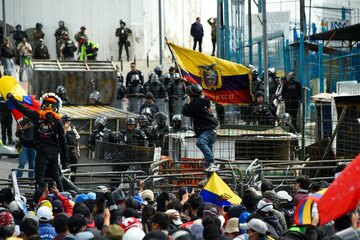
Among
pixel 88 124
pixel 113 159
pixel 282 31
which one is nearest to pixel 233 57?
pixel 282 31

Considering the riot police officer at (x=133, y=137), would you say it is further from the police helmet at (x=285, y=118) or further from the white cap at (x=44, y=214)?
the white cap at (x=44, y=214)

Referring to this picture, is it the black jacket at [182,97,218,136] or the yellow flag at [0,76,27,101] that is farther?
the black jacket at [182,97,218,136]

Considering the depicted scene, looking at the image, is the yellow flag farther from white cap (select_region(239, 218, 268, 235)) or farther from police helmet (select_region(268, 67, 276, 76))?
police helmet (select_region(268, 67, 276, 76))

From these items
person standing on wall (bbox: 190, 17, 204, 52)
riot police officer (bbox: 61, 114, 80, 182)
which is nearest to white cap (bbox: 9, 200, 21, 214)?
riot police officer (bbox: 61, 114, 80, 182)

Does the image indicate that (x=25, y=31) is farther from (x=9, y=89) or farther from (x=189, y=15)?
(x=9, y=89)

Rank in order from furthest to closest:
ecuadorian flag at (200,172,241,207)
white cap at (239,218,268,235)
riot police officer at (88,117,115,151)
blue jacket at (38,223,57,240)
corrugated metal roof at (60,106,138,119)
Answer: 1. corrugated metal roof at (60,106,138,119)
2. riot police officer at (88,117,115,151)
3. ecuadorian flag at (200,172,241,207)
4. blue jacket at (38,223,57,240)
5. white cap at (239,218,268,235)

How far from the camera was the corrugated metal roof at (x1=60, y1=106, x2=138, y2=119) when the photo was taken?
33.0 meters

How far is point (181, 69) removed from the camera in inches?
1021

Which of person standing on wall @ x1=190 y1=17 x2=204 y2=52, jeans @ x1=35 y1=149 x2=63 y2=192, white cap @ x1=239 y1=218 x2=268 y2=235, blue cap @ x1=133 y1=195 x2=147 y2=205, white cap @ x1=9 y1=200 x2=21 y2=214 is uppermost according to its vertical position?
person standing on wall @ x1=190 y1=17 x2=204 y2=52

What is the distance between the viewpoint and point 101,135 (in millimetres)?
28875

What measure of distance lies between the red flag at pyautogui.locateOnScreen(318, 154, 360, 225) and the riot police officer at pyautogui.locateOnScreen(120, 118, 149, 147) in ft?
48.2

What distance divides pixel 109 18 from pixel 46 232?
3721cm

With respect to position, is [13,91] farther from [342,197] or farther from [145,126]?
[342,197]

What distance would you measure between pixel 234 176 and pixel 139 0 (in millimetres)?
32645
